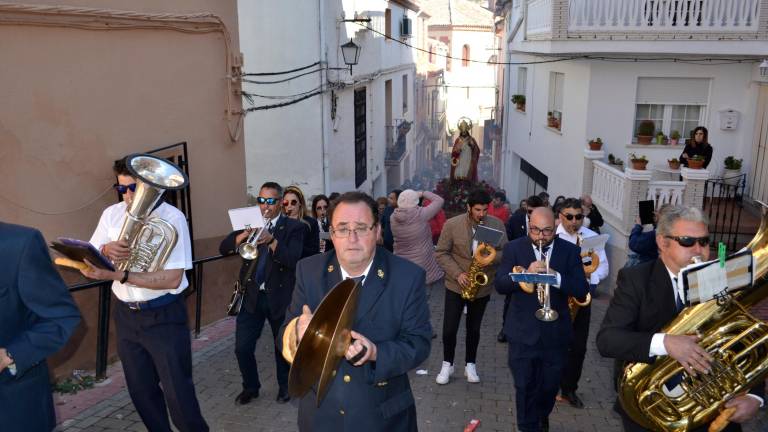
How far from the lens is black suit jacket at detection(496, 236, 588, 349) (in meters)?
4.90

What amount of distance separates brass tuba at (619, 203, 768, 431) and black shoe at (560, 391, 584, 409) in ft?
8.30

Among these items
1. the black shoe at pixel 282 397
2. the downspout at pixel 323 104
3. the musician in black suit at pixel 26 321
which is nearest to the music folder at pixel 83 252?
the musician in black suit at pixel 26 321

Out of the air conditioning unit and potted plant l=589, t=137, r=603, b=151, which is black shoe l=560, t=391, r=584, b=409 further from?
the air conditioning unit

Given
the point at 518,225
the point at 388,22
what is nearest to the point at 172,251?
the point at 518,225

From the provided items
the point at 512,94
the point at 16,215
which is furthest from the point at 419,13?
the point at 16,215

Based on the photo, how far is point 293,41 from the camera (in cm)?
1451

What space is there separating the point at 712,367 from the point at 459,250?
11.0ft

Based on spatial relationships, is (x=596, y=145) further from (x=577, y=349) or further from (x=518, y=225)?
(x=577, y=349)

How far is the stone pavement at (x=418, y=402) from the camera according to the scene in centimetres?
550

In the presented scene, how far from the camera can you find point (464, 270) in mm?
6316

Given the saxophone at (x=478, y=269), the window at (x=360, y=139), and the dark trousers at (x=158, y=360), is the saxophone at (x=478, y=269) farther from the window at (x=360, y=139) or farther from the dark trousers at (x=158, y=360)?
the window at (x=360, y=139)

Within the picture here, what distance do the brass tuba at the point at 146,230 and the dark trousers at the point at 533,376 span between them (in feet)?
9.05

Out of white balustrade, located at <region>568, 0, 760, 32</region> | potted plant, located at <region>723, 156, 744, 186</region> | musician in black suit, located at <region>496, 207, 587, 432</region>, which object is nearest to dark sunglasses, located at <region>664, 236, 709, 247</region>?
musician in black suit, located at <region>496, 207, 587, 432</region>

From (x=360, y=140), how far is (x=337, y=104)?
3867 millimetres
